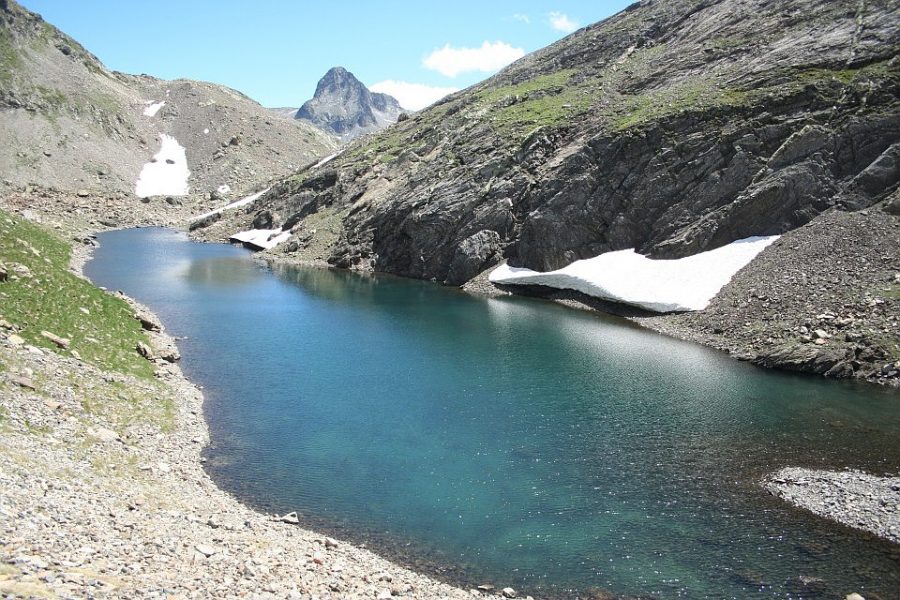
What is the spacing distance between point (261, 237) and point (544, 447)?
85618 millimetres

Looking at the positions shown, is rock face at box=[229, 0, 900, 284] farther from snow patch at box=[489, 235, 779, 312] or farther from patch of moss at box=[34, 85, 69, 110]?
patch of moss at box=[34, 85, 69, 110]

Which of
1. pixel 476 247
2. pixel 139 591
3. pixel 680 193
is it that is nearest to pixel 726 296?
pixel 680 193

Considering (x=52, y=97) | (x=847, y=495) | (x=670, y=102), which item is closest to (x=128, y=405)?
(x=847, y=495)

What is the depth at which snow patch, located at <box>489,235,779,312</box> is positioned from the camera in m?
52.8

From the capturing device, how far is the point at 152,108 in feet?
568

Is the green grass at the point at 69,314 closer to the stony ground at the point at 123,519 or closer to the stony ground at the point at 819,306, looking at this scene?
the stony ground at the point at 123,519

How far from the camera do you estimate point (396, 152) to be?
10388cm

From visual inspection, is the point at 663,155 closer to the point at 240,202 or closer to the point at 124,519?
the point at 124,519

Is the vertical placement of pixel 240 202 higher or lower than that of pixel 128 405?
higher

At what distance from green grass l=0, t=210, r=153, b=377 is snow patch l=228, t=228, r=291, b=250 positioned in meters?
60.2

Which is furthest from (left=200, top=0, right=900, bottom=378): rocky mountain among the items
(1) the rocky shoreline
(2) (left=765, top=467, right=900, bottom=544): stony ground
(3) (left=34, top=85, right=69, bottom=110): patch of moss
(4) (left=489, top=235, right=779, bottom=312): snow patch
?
(3) (left=34, top=85, right=69, bottom=110): patch of moss

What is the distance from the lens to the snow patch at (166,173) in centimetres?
14275

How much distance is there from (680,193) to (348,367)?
4309 centimetres

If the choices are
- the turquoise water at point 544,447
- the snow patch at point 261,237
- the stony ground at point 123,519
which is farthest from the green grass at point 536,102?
the stony ground at point 123,519
